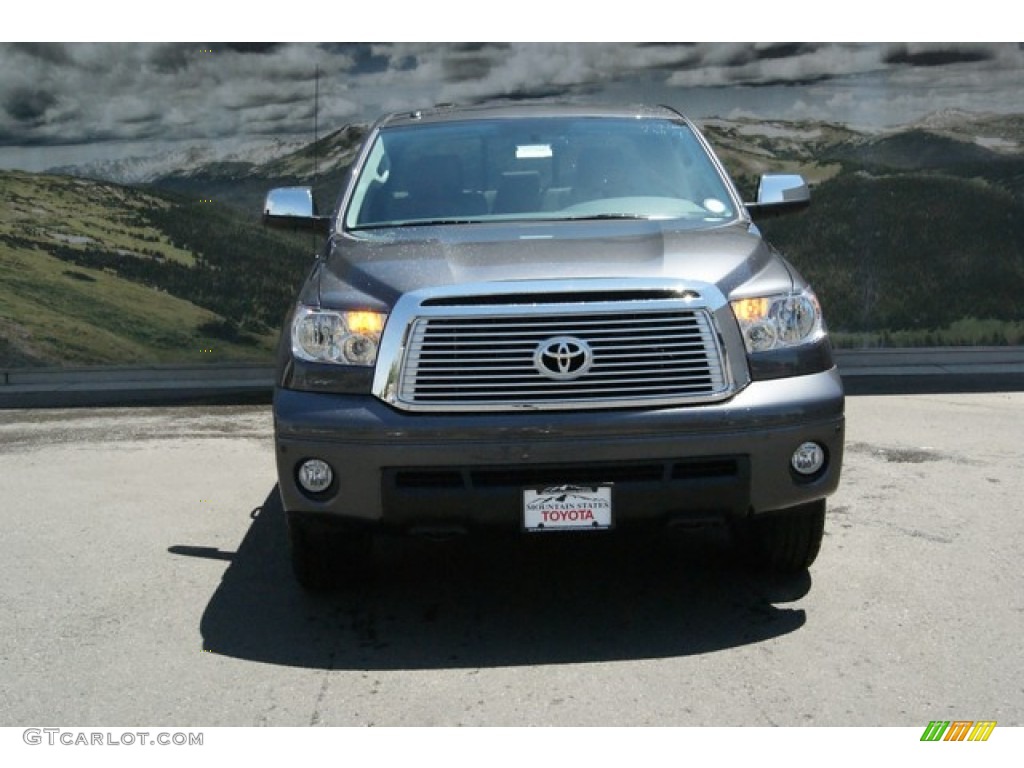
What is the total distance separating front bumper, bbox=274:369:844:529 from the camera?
4.78 meters

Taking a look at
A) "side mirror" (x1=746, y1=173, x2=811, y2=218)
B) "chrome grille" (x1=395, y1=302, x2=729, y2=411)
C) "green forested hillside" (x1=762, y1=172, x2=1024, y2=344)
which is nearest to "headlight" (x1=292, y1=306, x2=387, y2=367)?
"chrome grille" (x1=395, y1=302, x2=729, y2=411)

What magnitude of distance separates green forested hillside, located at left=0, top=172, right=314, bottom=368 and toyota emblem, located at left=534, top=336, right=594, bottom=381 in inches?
267

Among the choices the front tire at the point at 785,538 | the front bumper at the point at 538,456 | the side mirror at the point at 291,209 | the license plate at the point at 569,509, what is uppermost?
the side mirror at the point at 291,209

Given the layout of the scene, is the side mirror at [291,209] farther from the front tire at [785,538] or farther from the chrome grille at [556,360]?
the front tire at [785,538]

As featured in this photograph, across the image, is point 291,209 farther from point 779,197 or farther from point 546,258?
point 779,197

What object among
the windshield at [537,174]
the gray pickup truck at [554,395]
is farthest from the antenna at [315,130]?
the gray pickup truck at [554,395]

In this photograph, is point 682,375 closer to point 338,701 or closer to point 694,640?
point 694,640

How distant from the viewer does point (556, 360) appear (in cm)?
485

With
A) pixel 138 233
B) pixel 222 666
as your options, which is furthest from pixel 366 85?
pixel 222 666

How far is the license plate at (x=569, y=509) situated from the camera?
190 inches

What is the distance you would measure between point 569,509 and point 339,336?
3.28ft

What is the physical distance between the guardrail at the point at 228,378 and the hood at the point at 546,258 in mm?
5461

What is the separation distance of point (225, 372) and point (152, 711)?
7349 millimetres

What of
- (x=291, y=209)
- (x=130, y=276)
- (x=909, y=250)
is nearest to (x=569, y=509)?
(x=291, y=209)
